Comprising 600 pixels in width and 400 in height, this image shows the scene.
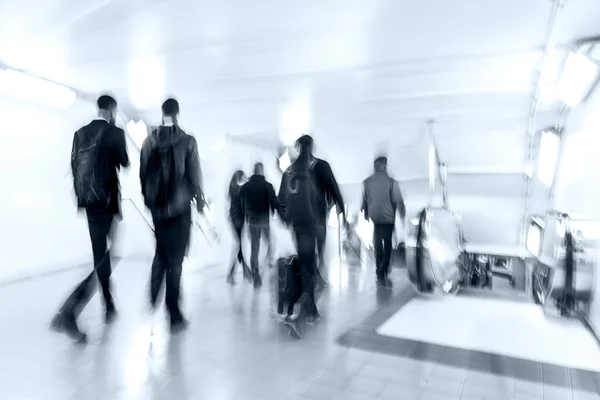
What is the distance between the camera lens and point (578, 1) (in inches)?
115

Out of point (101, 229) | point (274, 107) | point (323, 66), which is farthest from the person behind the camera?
point (274, 107)

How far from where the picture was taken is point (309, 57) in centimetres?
427

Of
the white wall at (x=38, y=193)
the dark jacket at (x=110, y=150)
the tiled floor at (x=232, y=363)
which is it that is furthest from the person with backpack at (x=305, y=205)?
the white wall at (x=38, y=193)

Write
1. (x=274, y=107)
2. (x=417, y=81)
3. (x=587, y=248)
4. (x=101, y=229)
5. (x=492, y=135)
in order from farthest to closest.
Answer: (x=492, y=135) < (x=274, y=107) < (x=417, y=81) < (x=587, y=248) < (x=101, y=229)

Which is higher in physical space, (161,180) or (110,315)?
(161,180)

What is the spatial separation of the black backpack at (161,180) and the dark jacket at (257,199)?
178 centimetres

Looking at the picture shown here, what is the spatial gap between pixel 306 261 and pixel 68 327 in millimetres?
1880

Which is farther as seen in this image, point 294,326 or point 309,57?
point 309,57

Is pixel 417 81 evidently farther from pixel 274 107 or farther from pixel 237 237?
pixel 237 237

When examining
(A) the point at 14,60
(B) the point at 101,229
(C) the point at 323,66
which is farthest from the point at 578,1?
(A) the point at 14,60

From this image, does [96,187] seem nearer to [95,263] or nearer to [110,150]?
[110,150]

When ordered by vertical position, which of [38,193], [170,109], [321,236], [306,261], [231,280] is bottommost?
[231,280]

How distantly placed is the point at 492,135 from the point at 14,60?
7724 mm

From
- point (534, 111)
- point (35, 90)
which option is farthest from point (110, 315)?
point (534, 111)
